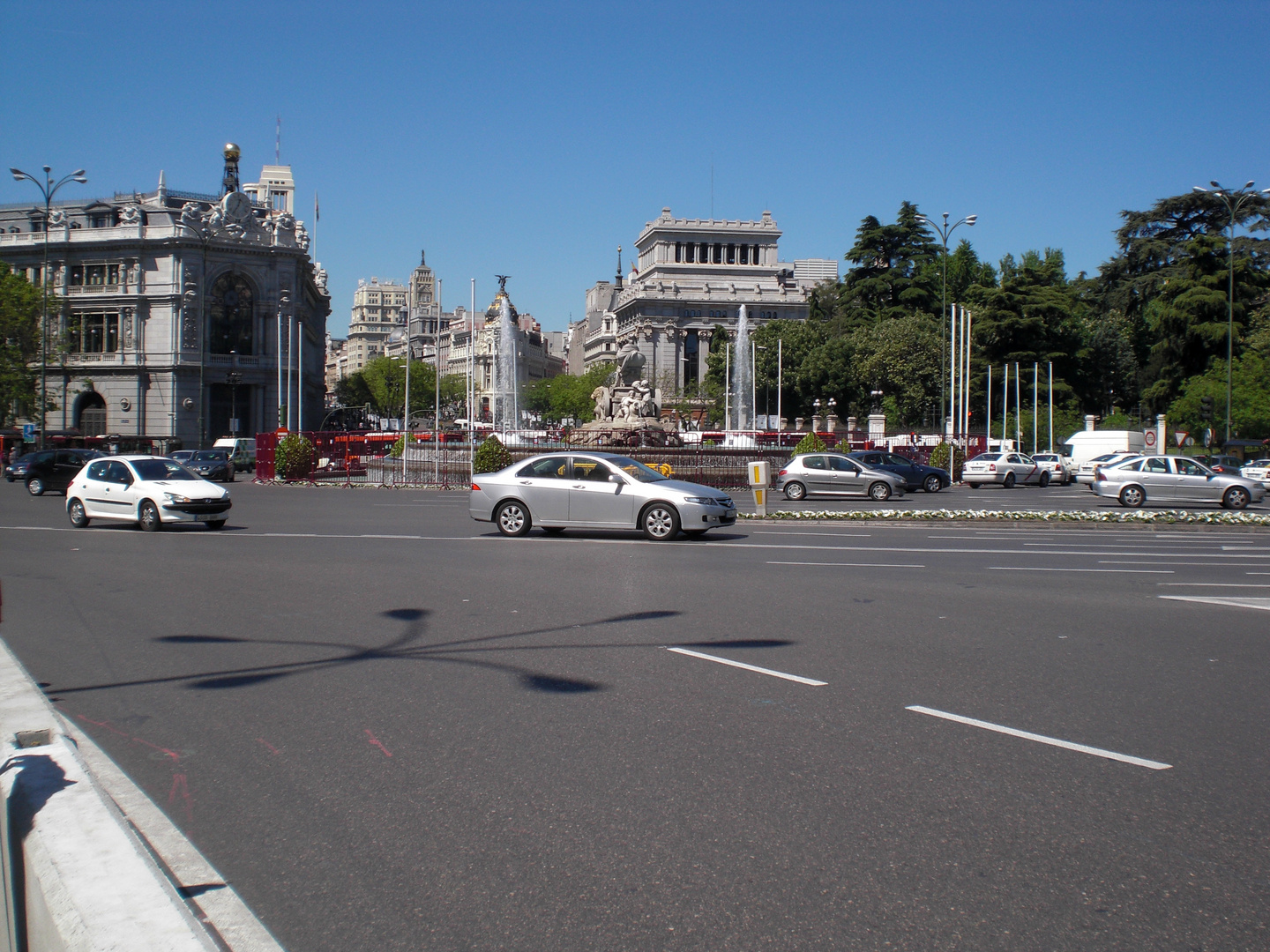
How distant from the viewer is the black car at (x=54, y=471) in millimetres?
32625

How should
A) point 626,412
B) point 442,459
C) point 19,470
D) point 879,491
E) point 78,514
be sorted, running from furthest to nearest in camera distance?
point 19,470 < point 626,412 < point 442,459 < point 879,491 < point 78,514

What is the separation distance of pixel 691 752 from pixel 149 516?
16649 mm

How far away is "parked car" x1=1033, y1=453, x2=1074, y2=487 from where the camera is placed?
4341 centimetres

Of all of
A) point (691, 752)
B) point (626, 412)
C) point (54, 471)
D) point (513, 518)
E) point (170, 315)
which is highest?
point (170, 315)

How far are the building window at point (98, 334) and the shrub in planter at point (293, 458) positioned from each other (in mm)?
42050

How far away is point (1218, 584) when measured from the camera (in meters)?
12.5

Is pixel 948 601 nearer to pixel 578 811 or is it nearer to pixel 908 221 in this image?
pixel 578 811

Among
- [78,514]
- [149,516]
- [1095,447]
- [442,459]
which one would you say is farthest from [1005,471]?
[78,514]

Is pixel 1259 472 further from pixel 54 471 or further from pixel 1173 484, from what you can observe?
pixel 54 471

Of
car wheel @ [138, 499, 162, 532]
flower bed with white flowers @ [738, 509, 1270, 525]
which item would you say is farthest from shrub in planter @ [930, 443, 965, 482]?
car wheel @ [138, 499, 162, 532]

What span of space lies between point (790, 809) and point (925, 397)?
68.2m

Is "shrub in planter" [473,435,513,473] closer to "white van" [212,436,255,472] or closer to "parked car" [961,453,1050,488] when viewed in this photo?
"parked car" [961,453,1050,488]

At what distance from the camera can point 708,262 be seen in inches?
4993

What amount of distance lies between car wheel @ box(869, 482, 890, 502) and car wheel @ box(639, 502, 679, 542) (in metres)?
15.2
